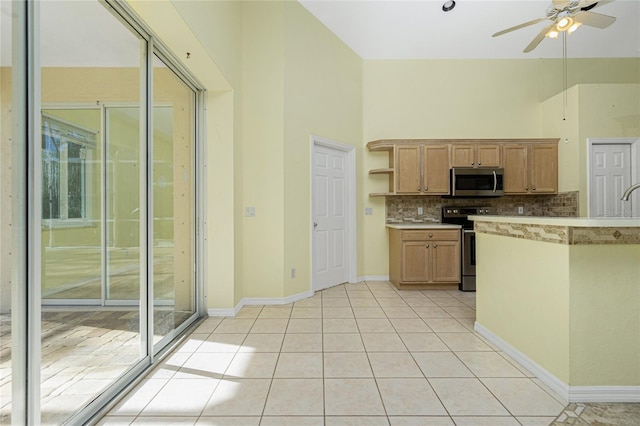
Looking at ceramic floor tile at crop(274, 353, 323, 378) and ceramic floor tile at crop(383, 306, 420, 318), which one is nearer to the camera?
ceramic floor tile at crop(274, 353, 323, 378)

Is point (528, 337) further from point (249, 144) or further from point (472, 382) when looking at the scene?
point (249, 144)

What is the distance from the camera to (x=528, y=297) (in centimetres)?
217

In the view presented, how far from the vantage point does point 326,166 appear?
14.6 ft

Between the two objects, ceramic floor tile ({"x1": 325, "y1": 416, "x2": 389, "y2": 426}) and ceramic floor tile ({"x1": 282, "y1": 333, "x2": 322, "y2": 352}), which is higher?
ceramic floor tile ({"x1": 282, "y1": 333, "x2": 322, "y2": 352})

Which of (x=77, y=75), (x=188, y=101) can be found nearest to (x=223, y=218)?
(x=188, y=101)

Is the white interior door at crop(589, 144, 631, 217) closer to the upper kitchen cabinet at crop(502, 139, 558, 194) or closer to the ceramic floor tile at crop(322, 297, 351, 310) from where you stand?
the upper kitchen cabinet at crop(502, 139, 558, 194)

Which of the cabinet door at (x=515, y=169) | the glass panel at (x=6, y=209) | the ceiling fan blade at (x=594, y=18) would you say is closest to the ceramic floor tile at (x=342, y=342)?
the glass panel at (x=6, y=209)

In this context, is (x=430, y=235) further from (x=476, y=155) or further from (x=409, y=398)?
(x=409, y=398)

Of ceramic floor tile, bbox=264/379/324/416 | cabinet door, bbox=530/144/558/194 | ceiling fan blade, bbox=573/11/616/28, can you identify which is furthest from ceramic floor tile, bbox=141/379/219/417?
cabinet door, bbox=530/144/558/194

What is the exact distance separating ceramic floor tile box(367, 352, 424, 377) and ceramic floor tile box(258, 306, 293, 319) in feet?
4.00

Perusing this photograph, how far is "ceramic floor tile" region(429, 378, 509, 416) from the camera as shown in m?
1.73

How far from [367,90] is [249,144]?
2443 millimetres

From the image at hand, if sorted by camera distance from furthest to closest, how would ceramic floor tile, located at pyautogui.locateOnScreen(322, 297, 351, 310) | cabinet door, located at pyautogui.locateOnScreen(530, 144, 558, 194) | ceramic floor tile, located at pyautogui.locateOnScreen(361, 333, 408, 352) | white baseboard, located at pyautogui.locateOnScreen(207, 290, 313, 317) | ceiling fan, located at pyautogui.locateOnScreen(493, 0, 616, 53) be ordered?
cabinet door, located at pyautogui.locateOnScreen(530, 144, 558, 194), ceramic floor tile, located at pyautogui.locateOnScreen(322, 297, 351, 310), white baseboard, located at pyautogui.locateOnScreen(207, 290, 313, 317), ceiling fan, located at pyautogui.locateOnScreen(493, 0, 616, 53), ceramic floor tile, located at pyautogui.locateOnScreen(361, 333, 408, 352)

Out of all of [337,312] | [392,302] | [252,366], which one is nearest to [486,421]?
[252,366]
